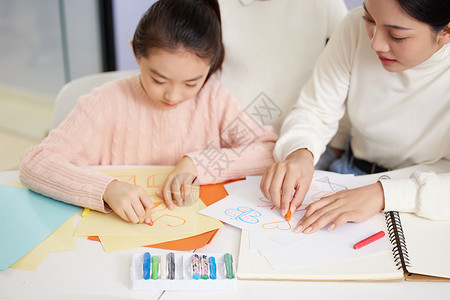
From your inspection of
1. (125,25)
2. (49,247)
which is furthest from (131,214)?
(125,25)

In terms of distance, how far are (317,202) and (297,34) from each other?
2.04ft

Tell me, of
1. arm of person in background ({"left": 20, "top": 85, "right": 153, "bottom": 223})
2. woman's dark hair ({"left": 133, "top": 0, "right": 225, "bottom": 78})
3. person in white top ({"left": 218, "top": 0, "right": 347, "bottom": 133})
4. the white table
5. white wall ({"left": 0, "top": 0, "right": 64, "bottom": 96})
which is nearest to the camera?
the white table

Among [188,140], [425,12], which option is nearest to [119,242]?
[188,140]

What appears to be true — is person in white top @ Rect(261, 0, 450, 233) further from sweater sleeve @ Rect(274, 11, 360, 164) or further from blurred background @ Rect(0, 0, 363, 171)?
blurred background @ Rect(0, 0, 363, 171)

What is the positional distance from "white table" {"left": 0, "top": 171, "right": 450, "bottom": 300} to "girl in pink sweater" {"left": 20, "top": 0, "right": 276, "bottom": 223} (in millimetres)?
144

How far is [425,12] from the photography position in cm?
83

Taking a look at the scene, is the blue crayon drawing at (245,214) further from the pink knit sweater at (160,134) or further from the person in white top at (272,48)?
the person in white top at (272,48)

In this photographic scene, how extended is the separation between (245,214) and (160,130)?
0.45m

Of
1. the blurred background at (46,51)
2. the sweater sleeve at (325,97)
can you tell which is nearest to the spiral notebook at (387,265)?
the sweater sleeve at (325,97)

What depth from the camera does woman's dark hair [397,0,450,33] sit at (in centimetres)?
81

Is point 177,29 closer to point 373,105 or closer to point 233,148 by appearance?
point 233,148

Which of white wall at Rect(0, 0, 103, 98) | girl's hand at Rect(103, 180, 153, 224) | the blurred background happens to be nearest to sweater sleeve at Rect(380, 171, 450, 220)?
girl's hand at Rect(103, 180, 153, 224)

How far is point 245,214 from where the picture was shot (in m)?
0.89

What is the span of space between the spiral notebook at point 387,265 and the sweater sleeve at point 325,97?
1.11 ft
